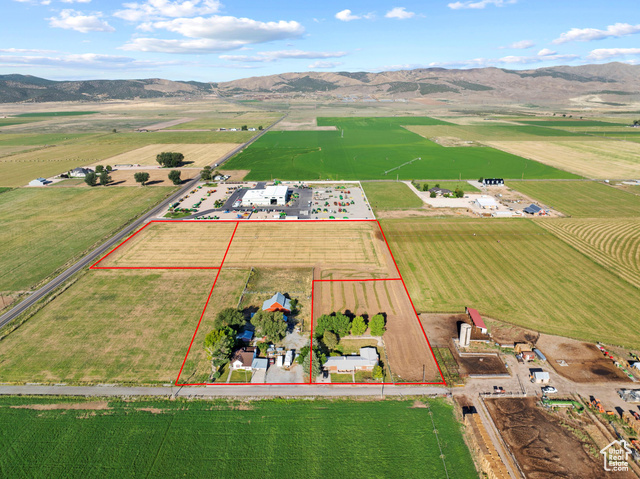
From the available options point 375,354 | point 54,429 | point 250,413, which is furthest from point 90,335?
point 375,354

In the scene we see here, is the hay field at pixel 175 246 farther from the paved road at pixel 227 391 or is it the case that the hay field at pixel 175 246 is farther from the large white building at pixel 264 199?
the paved road at pixel 227 391

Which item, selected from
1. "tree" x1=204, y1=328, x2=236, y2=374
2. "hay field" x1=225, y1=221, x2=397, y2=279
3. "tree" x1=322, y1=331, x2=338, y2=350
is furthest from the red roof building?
"tree" x1=204, y1=328, x2=236, y2=374

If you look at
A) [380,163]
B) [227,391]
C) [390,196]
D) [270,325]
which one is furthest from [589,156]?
[227,391]

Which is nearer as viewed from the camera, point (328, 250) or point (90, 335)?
point (90, 335)

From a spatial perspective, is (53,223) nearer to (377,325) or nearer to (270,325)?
(270,325)

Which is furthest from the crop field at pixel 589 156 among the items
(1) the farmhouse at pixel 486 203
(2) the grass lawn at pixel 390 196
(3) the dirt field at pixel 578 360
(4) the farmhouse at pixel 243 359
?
(4) the farmhouse at pixel 243 359

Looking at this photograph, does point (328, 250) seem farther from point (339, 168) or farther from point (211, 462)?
point (339, 168)

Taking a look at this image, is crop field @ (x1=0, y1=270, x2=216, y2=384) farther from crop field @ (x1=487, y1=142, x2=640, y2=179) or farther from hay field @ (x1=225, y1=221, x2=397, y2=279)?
crop field @ (x1=487, y1=142, x2=640, y2=179)

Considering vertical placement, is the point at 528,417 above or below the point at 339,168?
below
